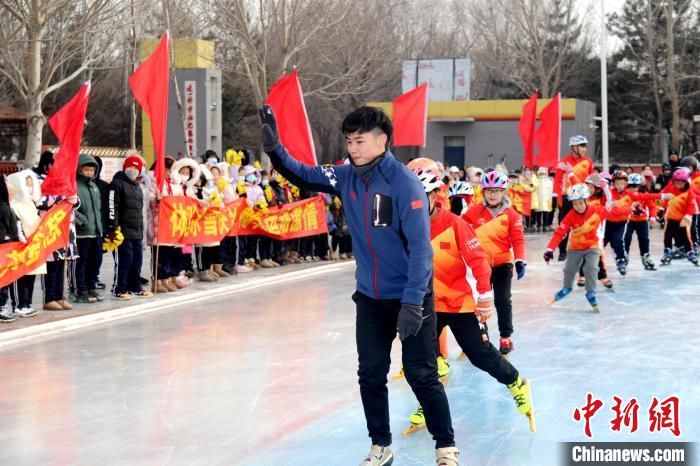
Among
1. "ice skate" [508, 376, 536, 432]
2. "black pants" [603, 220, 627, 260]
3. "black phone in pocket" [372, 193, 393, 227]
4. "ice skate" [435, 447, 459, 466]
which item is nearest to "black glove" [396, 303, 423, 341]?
"black phone in pocket" [372, 193, 393, 227]

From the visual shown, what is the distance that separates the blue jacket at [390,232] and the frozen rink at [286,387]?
115cm

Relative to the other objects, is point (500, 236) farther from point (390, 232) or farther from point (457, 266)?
point (390, 232)

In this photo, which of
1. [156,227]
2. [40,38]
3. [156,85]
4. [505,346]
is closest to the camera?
[505,346]

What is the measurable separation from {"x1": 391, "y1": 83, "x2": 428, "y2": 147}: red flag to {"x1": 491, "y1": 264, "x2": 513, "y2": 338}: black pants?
1143 cm

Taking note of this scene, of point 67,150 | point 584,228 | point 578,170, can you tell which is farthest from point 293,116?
point 584,228

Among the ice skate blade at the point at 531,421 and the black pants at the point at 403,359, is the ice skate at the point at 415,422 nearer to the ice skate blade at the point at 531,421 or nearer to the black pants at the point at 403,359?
the ice skate blade at the point at 531,421

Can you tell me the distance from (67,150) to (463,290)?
6547 millimetres

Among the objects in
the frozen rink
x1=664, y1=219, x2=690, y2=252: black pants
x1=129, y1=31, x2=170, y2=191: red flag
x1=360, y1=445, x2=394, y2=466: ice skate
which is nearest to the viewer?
x1=360, y1=445, x2=394, y2=466: ice skate

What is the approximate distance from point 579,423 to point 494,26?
219 ft

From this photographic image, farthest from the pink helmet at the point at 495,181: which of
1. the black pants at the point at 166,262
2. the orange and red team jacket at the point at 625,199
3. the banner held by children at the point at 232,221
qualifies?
the orange and red team jacket at the point at 625,199

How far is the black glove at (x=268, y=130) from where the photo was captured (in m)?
5.61

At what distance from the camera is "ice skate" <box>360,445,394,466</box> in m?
5.68

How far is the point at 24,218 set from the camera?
11727 mm

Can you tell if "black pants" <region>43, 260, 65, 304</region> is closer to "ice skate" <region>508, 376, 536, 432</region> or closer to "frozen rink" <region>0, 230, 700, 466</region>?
"frozen rink" <region>0, 230, 700, 466</region>
